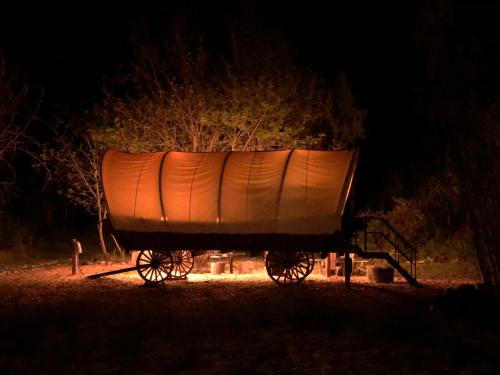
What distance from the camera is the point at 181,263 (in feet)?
51.2

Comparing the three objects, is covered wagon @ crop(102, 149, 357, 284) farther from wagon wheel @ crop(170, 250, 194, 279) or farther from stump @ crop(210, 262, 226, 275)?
stump @ crop(210, 262, 226, 275)

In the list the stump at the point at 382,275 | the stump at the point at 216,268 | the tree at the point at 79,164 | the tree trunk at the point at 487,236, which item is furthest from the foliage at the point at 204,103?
the tree trunk at the point at 487,236

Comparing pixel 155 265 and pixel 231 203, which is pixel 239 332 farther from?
pixel 155 265

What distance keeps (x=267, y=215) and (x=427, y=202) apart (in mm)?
8204

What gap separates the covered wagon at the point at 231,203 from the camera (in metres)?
13.2

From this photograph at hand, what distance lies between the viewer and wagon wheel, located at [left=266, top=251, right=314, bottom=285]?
14070 millimetres

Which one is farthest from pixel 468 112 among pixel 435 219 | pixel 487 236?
pixel 435 219

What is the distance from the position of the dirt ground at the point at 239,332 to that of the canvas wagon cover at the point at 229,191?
1418 mm

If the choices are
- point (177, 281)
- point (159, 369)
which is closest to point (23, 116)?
point (177, 281)

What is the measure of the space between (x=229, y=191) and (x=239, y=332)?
5.23m

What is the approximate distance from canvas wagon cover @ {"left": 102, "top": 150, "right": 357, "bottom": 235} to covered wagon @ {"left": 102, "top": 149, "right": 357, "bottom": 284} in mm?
20

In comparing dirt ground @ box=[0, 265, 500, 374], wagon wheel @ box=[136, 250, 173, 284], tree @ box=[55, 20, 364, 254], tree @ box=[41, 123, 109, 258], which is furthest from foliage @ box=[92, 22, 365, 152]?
dirt ground @ box=[0, 265, 500, 374]

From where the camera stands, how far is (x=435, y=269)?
16.7 metres

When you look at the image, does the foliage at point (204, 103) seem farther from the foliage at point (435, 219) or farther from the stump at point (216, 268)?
the foliage at point (435, 219)
